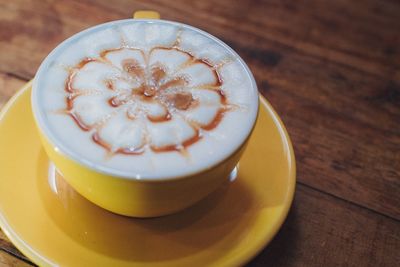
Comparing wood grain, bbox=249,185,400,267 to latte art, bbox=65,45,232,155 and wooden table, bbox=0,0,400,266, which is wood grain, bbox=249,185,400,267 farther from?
latte art, bbox=65,45,232,155

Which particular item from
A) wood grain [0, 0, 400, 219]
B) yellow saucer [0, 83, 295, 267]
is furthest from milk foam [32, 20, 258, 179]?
wood grain [0, 0, 400, 219]

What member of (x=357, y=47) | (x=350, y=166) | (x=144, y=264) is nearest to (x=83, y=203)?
(x=144, y=264)

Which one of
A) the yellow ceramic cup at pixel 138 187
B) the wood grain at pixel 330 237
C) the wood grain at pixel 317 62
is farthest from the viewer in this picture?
the wood grain at pixel 317 62

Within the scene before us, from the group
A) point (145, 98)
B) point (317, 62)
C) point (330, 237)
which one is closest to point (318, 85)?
point (317, 62)

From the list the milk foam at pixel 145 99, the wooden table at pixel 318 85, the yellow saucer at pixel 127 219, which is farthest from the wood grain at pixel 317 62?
the milk foam at pixel 145 99

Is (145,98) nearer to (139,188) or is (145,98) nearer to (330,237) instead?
(139,188)

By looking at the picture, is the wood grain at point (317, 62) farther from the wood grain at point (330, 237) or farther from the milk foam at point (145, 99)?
the milk foam at point (145, 99)
